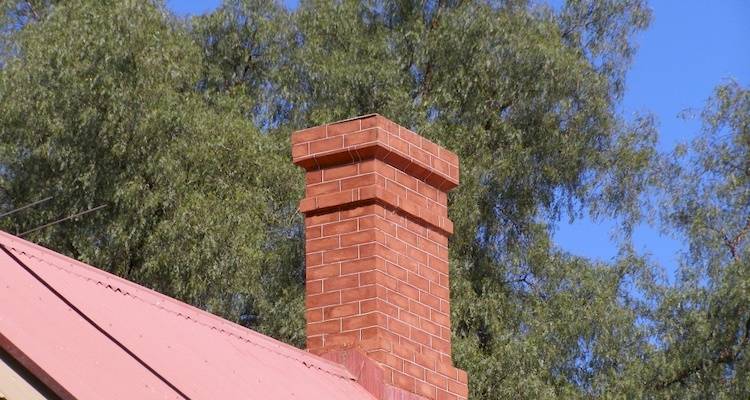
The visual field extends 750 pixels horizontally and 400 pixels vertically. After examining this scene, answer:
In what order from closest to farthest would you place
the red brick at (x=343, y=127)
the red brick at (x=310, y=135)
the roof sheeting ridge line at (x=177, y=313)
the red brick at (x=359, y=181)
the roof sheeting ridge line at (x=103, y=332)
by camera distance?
the roof sheeting ridge line at (x=103, y=332)
the roof sheeting ridge line at (x=177, y=313)
the red brick at (x=359, y=181)
the red brick at (x=343, y=127)
the red brick at (x=310, y=135)

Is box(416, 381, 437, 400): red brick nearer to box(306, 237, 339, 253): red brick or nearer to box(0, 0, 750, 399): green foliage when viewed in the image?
box(306, 237, 339, 253): red brick

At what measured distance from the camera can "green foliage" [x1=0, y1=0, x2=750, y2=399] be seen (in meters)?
20.7

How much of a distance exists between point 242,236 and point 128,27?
3371 mm

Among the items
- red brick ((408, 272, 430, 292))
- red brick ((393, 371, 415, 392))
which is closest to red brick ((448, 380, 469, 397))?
red brick ((393, 371, 415, 392))

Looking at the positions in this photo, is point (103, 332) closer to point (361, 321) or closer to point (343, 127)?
point (361, 321)

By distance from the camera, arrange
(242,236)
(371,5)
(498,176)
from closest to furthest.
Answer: (242,236)
(498,176)
(371,5)

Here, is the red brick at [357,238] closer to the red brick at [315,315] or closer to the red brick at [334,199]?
the red brick at [334,199]

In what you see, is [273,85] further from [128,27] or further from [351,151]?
[351,151]

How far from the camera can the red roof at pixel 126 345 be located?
5754 millimetres

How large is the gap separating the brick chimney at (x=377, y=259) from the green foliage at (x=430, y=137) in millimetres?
9682

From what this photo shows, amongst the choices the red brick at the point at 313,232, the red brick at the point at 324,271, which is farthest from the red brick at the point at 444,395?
the red brick at the point at 313,232

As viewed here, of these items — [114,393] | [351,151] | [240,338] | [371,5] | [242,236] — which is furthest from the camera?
[371,5]

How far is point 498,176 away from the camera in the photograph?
23.4m

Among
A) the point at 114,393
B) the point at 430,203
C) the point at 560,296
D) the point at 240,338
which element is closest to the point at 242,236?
the point at 560,296
